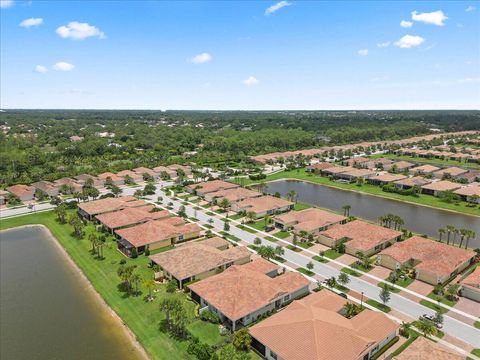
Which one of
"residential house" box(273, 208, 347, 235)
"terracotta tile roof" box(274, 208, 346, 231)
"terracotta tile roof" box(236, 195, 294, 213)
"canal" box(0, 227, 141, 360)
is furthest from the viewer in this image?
"terracotta tile roof" box(236, 195, 294, 213)

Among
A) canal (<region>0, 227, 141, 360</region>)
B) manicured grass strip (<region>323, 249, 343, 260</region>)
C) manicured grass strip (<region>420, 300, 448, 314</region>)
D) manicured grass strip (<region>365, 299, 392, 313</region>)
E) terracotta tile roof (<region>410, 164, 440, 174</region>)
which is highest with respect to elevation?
terracotta tile roof (<region>410, 164, 440, 174</region>)

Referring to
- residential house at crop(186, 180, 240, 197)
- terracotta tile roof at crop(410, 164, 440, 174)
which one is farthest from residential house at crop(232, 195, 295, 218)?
terracotta tile roof at crop(410, 164, 440, 174)

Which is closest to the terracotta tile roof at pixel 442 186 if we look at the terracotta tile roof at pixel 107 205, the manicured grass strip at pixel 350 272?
the manicured grass strip at pixel 350 272

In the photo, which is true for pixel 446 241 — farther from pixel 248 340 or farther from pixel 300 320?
pixel 248 340

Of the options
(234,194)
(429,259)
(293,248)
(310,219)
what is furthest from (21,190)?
(429,259)

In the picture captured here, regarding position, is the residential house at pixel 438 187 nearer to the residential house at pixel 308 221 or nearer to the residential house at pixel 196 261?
the residential house at pixel 308 221

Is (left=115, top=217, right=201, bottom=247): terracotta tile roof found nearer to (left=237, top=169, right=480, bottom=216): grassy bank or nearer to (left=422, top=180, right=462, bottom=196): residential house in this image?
(left=237, top=169, right=480, bottom=216): grassy bank

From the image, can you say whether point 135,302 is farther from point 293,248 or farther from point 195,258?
point 293,248
